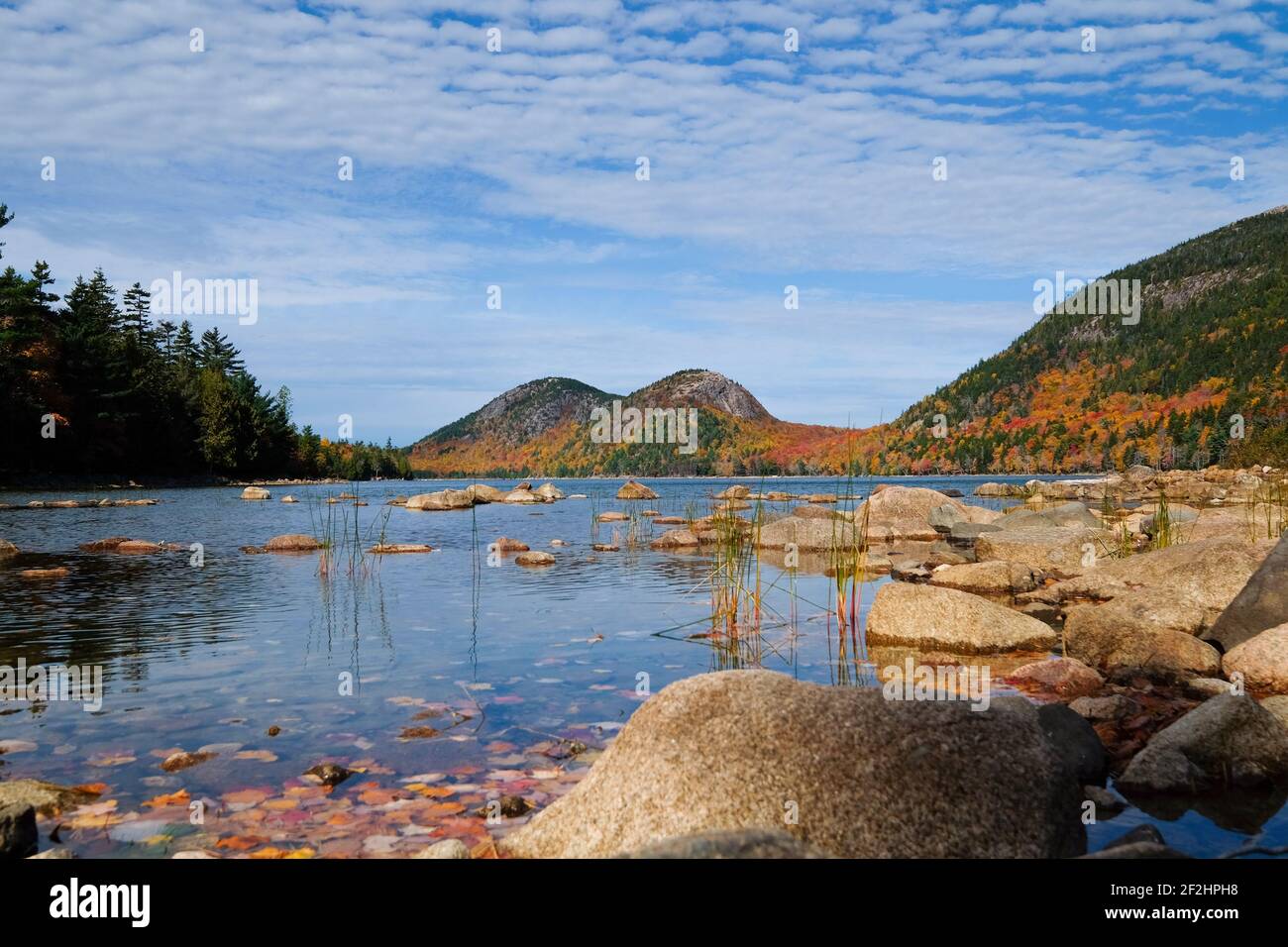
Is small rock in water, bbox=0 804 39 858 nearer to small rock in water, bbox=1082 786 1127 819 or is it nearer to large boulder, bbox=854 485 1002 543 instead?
small rock in water, bbox=1082 786 1127 819

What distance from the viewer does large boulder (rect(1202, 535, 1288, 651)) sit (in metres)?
9.87

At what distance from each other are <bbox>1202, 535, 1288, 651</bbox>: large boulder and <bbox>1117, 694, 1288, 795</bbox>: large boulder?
398cm

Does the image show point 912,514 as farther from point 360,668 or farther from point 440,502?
point 440,502

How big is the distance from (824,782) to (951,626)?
691 cm

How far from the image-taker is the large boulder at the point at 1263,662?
850cm

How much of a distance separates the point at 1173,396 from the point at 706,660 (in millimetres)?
180943

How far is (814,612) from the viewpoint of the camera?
14.0 meters

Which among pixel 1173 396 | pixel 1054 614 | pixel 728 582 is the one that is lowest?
pixel 1054 614

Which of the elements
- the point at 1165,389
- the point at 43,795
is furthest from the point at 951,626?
the point at 1165,389

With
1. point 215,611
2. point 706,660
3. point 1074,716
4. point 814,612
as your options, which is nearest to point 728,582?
point 706,660

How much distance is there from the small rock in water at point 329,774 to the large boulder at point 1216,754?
574 cm

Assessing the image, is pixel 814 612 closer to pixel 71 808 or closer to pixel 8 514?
pixel 71 808
